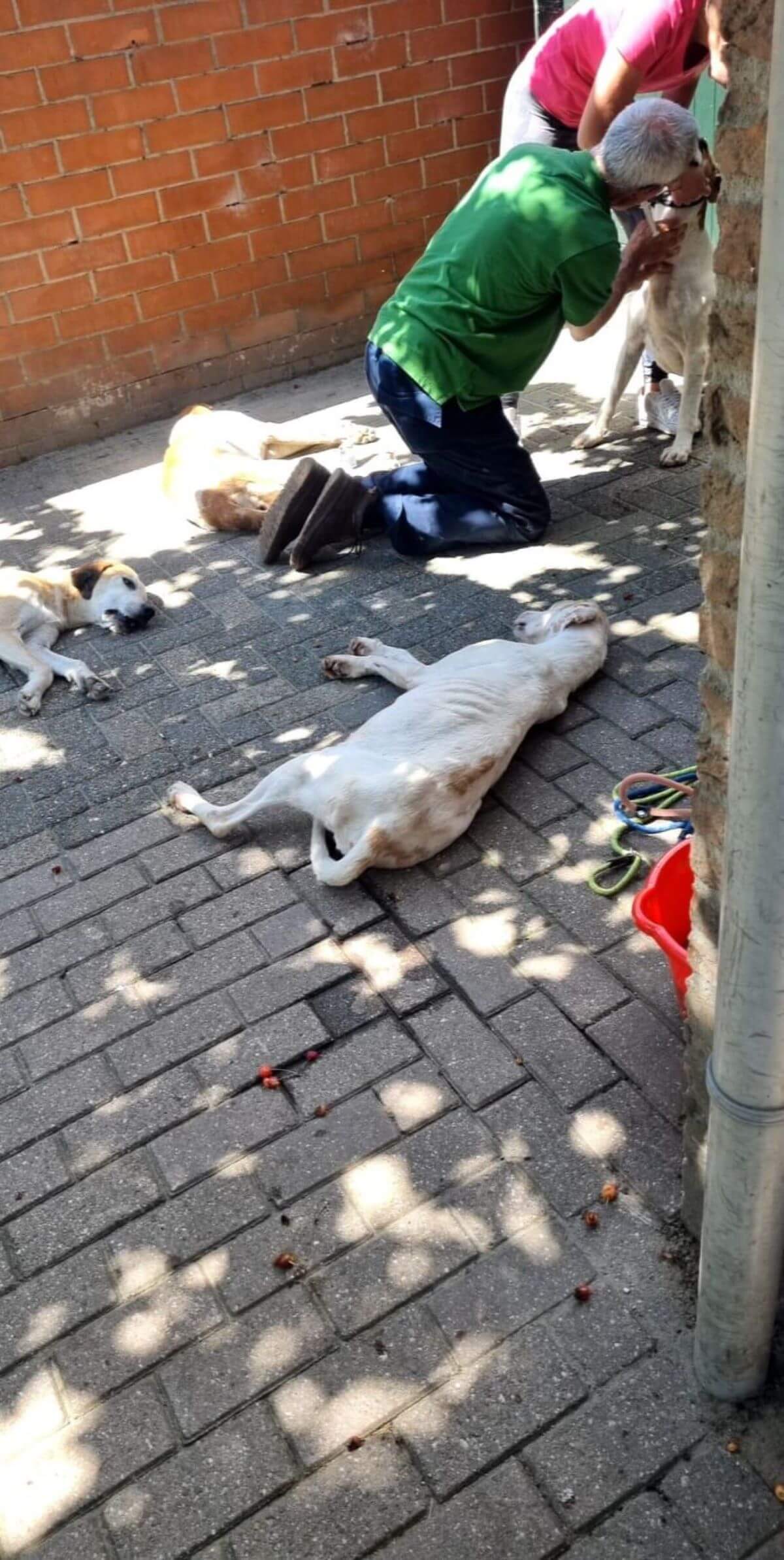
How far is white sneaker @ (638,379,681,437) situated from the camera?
6.70 metres

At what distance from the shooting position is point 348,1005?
3643 mm

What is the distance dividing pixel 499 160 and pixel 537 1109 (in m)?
4.26

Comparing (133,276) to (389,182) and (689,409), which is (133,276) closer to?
(389,182)

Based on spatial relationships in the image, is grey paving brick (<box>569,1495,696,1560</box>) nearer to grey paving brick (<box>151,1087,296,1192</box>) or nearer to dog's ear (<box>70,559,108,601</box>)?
grey paving brick (<box>151,1087,296,1192</box>)

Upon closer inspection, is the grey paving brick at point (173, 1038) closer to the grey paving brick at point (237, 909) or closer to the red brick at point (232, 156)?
the grey paving brick at point (237, 909)

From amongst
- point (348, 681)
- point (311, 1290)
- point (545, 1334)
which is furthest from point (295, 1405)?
point (348, 681)

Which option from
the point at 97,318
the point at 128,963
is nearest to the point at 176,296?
the point at 97,318

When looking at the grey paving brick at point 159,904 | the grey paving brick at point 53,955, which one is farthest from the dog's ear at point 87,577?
the grey paving brick at point 53,955

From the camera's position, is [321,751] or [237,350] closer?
[321,751]

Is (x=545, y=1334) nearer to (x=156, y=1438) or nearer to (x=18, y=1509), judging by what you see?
(x=156, y=1438)

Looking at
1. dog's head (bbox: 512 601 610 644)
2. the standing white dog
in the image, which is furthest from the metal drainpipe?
the standing white dog

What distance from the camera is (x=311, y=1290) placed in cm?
290

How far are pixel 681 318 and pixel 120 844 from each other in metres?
3.62

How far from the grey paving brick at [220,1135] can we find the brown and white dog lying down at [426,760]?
838 mm
